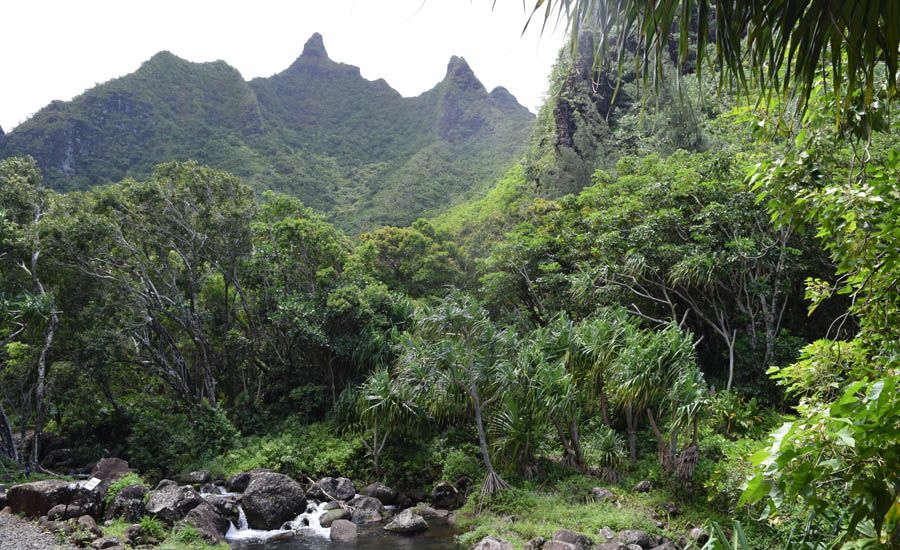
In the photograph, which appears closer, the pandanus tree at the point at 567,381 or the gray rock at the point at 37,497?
the gray rock at the point at 37,497

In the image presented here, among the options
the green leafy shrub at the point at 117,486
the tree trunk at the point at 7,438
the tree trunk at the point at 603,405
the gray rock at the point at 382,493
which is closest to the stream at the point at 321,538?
the gray rock at the point at 382,493

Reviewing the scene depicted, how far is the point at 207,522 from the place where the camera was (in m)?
10.9

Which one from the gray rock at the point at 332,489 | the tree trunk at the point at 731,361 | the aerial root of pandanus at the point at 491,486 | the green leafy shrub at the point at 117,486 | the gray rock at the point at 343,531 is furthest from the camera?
the gray rock at the point at 332,489

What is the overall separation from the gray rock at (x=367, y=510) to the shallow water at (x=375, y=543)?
0.74 metres

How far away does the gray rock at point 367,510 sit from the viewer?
12.5 meters

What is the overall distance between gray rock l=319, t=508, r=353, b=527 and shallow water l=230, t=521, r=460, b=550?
2.12 feet

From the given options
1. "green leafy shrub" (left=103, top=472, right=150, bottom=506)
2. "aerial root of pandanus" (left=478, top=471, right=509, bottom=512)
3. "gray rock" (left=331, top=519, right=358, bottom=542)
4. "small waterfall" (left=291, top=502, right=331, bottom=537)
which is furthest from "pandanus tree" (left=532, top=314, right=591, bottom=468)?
"green leafy shrub" (left=103, top=472, right=150, bottom=506)

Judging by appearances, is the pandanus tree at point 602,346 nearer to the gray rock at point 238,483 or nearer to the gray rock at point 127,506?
the gray rock at point 238,483

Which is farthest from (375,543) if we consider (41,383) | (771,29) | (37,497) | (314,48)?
(314,48)

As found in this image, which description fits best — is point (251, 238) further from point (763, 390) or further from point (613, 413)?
point (763, 390)

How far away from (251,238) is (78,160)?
3174cm

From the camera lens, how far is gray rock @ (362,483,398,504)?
1375 cm

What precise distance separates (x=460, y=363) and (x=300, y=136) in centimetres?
5753

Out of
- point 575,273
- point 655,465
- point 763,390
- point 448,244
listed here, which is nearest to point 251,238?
point 448,244
